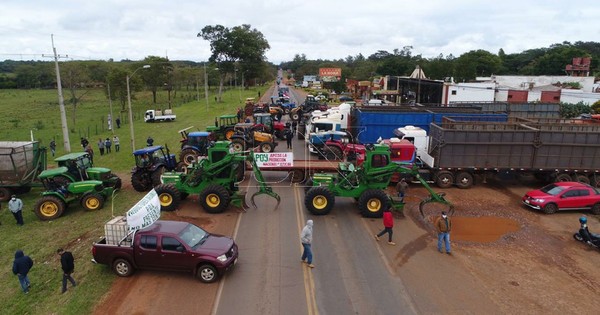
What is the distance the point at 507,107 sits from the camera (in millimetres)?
36562

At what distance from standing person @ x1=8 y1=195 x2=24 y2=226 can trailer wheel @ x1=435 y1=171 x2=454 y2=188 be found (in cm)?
1793

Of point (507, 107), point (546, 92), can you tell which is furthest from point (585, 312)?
point (546, 92)

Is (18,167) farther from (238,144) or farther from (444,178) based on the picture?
(444,178)

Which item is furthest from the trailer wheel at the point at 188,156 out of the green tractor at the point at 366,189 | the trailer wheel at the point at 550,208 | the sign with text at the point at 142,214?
the trailer wheel at the point at 550,208

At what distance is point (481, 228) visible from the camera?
602 inches

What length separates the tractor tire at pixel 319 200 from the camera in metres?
16.0

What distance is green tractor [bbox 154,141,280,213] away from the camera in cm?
1625

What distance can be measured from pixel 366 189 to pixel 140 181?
34.1 ft

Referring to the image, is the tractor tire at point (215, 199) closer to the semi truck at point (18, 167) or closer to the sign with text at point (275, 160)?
the sign with text at point (275, 160)

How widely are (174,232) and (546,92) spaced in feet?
176

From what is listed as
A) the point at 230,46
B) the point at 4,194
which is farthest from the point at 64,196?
the point at 230,46

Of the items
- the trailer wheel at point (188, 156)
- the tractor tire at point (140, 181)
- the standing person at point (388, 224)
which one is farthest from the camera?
the trailer wheel at point (188, 156)

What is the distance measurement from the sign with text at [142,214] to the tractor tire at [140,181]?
25.5 ft

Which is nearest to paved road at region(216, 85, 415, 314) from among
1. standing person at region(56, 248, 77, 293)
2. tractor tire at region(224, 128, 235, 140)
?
standing person at region(56, 248, 77, 293)
